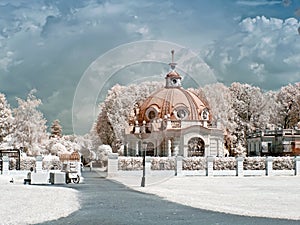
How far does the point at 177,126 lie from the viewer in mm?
54969

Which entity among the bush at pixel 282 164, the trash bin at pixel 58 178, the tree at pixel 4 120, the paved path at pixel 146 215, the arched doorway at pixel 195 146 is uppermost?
the tree at pixel 4 120

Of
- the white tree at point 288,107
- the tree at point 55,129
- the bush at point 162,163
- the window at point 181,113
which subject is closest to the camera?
the bush at point 162,163

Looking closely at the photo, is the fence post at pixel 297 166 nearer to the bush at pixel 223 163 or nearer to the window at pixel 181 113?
the bush at pixel 223 163

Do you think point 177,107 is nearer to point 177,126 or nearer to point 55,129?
point 177,126

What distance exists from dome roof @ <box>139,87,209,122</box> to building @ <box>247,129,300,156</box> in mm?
11793

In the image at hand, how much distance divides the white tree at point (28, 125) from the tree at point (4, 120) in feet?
6.66

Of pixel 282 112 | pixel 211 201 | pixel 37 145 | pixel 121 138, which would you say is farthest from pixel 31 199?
pixel 282 112

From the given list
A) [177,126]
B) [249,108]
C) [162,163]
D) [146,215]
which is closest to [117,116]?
[177,126]

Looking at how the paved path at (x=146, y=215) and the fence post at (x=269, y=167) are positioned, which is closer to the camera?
the paved path at (x=146, y=215)

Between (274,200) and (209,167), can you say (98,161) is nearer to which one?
(209,167)

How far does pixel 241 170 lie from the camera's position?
42438 mm

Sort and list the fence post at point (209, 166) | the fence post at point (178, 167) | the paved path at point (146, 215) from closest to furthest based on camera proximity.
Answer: the paved path at point (146, 215) → the fence post at point (178, 167) → the fence post at point (209, 166)

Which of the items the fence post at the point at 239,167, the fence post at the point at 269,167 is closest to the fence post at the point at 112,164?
the fence post at the point at 239,167

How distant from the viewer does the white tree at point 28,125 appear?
62438mm
